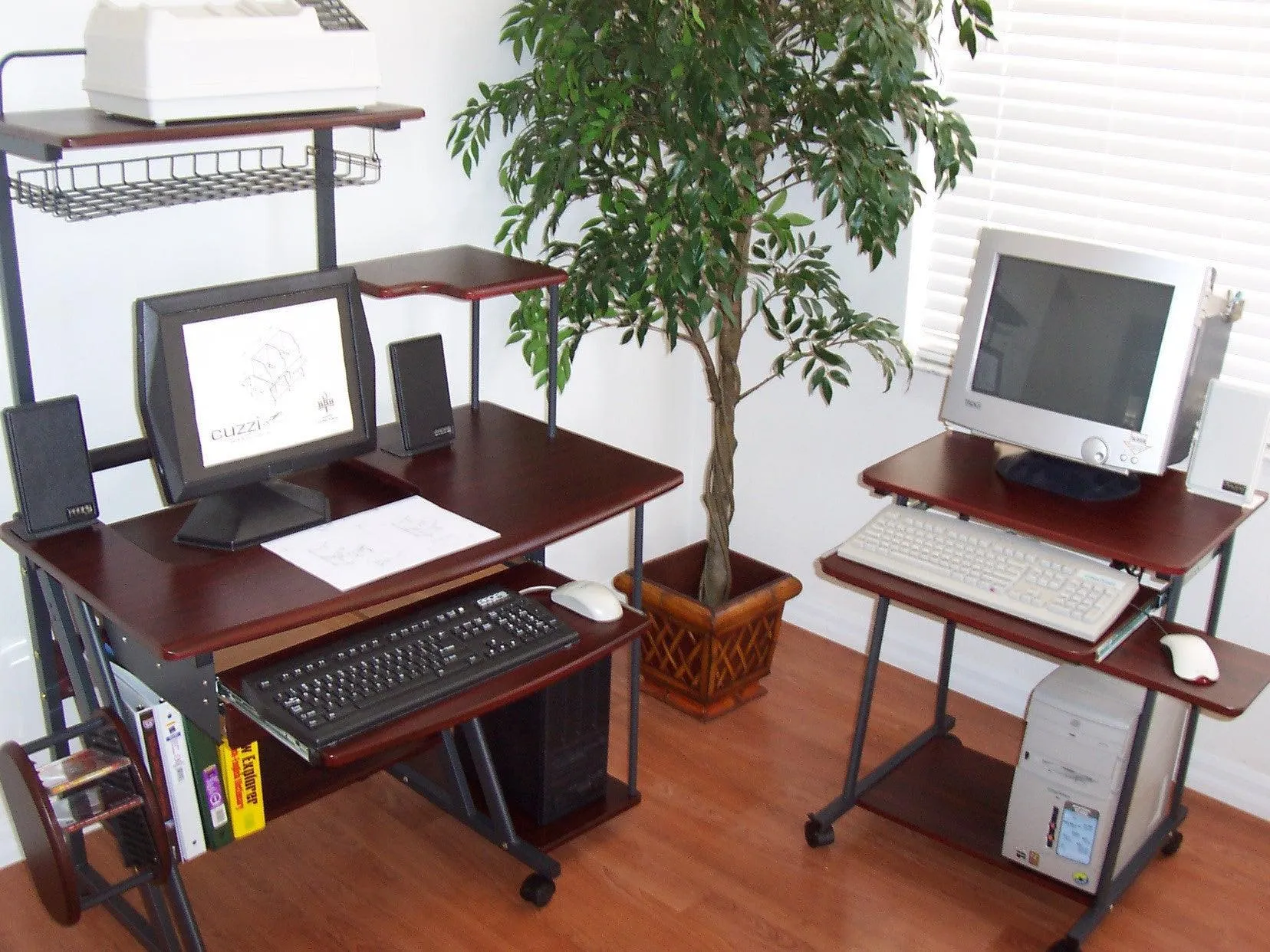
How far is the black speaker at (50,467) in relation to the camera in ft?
6.48

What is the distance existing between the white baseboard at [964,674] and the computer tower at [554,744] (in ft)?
3.33

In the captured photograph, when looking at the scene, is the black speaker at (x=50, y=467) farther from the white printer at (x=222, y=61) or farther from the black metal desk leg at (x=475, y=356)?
the black metal desk leg at (x=475, y=356)

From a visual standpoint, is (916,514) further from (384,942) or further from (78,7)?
(78,7)

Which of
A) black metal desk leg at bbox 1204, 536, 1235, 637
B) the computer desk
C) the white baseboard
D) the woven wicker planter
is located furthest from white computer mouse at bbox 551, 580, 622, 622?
the white baseboard

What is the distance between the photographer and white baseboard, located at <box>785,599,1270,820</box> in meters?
2.77

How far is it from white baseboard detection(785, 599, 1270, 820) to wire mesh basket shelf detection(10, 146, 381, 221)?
1671 millimetres

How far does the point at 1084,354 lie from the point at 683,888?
4.11 feet

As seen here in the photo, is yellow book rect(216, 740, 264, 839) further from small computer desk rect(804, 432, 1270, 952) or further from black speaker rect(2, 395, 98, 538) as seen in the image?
small computer desk rect(804, 432, 1270, 952)

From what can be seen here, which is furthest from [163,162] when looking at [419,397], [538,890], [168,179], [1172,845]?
[1172,845]

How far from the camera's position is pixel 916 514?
2459 millimetres

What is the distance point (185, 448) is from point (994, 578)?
1371mm

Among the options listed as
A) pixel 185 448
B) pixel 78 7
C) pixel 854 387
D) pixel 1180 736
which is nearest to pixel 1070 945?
pixel 1180 736

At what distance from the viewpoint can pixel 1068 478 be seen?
7.99ft

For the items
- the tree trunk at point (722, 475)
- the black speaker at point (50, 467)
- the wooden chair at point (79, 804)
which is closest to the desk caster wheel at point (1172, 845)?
the tree trunk at point (722, 475)
